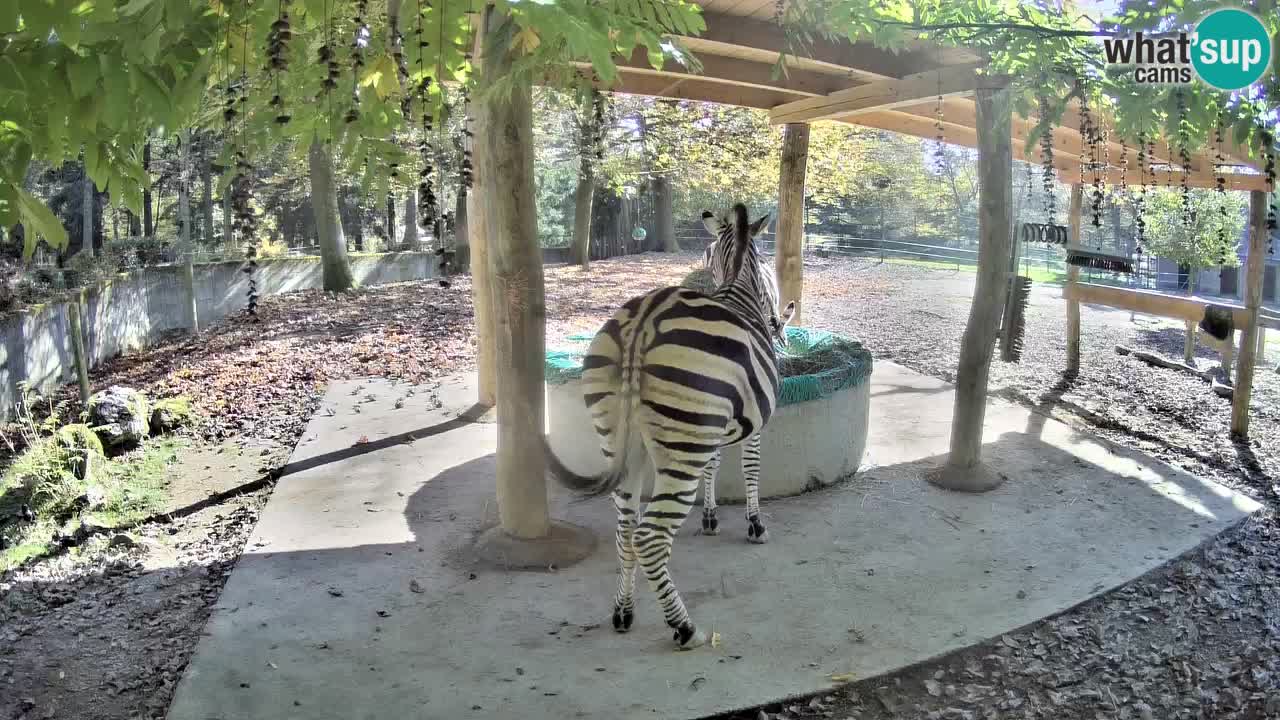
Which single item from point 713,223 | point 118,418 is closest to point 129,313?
point 118,418

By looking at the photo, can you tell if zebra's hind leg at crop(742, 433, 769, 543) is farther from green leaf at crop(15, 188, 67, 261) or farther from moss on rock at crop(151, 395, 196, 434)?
moss on rock at crop(151, 395, 196, 434)

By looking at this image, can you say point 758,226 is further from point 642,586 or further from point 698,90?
point 642,586

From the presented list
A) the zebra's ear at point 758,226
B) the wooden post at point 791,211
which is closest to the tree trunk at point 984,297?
the zebra's ear at point 758,226

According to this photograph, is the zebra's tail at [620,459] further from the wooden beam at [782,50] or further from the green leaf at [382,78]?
the wooden beam at [782,50]

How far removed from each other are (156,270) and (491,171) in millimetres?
11394

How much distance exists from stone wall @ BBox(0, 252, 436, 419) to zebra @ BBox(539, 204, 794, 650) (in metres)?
7.86

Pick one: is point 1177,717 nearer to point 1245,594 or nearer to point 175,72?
point 1245,594

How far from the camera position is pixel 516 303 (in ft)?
16.2

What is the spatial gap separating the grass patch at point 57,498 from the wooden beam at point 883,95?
21.3ft

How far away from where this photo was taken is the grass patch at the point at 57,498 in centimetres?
546

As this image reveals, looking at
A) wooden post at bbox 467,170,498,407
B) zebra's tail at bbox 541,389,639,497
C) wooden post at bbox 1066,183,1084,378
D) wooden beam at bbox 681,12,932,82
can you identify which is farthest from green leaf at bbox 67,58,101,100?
wooden post at bbox 1066,183,1084,378

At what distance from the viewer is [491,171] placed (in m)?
4.87

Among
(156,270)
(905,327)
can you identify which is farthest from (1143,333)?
(156,270)

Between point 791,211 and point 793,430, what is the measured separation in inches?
138
